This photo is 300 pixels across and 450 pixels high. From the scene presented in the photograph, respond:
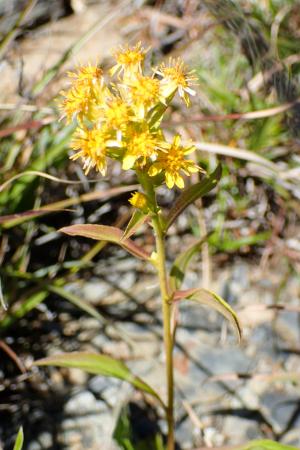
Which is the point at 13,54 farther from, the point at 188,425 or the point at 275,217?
the point at 188,425

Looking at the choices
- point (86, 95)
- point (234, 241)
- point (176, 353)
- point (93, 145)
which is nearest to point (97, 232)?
point (93, 145)

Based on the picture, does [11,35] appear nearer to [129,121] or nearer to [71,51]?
[71,51]

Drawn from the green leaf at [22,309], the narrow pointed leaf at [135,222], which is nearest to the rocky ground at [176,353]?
the green leaf at [22,309]

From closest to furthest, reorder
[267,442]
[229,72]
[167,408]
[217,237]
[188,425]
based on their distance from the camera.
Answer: [267,442] → [167,408] → [188,425] → [217,237] → [229,72]

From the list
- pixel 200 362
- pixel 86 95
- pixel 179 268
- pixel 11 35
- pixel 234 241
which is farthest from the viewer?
pixel 234 241

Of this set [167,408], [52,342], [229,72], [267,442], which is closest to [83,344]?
[52,342]

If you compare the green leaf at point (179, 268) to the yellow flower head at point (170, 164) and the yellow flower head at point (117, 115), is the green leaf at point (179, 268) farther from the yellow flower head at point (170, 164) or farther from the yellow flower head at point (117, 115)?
the yellow flower head at point (117, 115)
